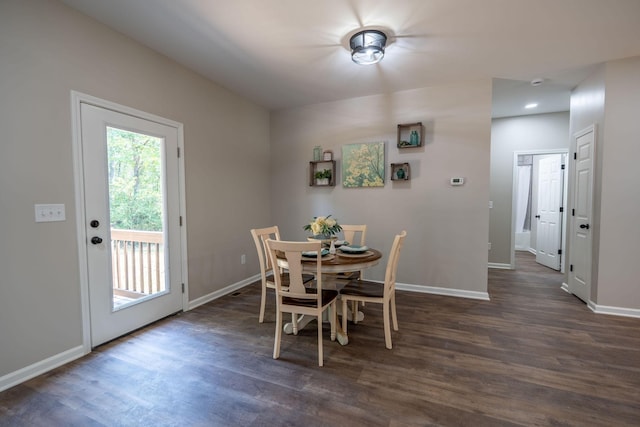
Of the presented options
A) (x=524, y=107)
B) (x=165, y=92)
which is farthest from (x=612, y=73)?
(x=165, y=92)

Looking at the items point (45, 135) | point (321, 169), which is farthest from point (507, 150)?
point (45, 135)

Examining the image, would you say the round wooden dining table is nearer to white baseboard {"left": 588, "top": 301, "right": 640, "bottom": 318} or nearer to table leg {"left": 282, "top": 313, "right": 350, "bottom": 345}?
table leg {"left": 282, "top": 313, "right": 350, "bottom": 345}

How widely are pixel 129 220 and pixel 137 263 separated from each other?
443 mm

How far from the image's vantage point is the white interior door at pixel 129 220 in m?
2.28

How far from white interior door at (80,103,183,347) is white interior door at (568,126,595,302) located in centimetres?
474

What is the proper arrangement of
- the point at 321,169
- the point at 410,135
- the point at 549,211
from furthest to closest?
the point at 549,211 < the point at 321,169 < the point at 410,135

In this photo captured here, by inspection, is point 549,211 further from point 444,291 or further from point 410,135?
point 410,135

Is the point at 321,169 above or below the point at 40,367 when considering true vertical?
above

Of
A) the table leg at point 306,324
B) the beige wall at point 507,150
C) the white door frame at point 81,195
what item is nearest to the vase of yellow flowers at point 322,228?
the table leg at point 306,324

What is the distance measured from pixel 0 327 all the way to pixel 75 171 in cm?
115

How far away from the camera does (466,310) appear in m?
3.15

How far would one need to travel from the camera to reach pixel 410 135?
12.3ft

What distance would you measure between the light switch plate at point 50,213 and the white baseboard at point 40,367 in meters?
1.03

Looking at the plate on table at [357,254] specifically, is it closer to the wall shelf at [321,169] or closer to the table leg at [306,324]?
the table leg at [306,324]
